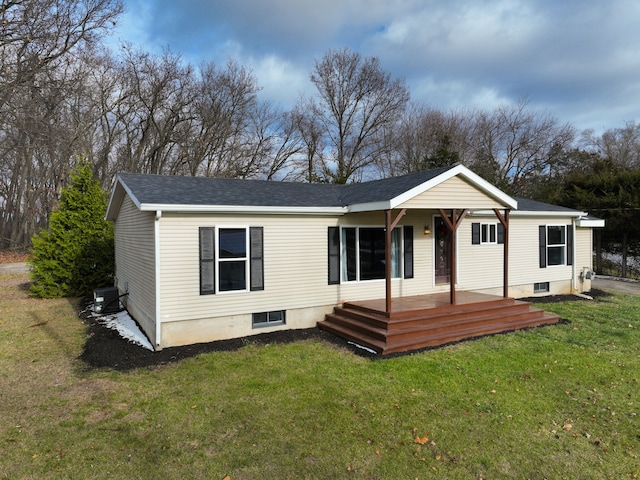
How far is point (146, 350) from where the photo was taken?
7.14 meters

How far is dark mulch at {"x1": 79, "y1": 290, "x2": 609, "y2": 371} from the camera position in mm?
6531

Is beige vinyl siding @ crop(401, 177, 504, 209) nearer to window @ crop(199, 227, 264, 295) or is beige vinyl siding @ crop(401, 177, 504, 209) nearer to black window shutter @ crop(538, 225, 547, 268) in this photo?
window @ crop(199, 227, 264, 295)

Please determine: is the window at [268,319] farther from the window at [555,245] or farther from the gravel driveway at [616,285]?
the gravel driveway at [616,285]

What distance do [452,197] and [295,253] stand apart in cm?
368

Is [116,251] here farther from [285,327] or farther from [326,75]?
[326,75]

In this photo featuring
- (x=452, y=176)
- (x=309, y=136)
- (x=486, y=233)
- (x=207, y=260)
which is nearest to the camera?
(x=207, y=260)

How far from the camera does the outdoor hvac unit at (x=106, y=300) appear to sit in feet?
33.3

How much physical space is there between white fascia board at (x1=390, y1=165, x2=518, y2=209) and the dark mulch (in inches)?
117

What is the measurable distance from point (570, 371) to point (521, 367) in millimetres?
688

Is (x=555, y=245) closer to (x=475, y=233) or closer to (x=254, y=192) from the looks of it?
(x=475, y=233)

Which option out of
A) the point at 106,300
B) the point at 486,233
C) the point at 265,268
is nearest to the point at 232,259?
the point at 265,268

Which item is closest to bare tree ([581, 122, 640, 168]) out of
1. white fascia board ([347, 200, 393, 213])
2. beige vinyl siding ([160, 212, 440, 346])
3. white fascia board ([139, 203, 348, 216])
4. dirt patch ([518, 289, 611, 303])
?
dirt patch ([518, 289, 611, 303])

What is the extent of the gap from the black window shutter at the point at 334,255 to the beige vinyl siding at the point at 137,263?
379 centimetres

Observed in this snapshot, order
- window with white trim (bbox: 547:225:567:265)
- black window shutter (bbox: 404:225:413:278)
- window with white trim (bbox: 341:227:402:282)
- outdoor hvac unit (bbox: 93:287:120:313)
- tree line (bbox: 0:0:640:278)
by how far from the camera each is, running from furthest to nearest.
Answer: tree line (bbox: 0:0:640:278), window with white trim (bbox: 547:225:567:265), outdoor hvac unit (bbox: 93:287:120:313), black window shutter (bbox: 404:225:413:278), window with white trim (bbox: 341:227:402:282)
